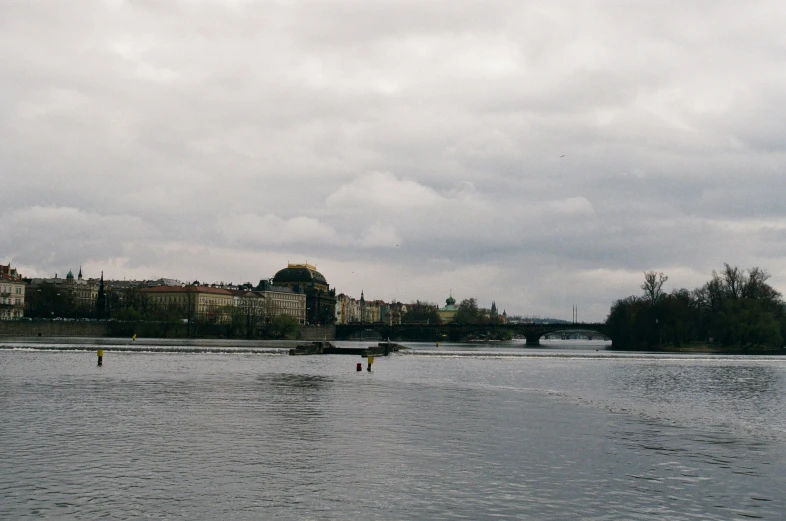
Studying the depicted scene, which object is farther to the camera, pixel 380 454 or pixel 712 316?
pixel 712 316

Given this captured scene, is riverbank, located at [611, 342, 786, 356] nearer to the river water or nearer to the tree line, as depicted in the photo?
the tree line

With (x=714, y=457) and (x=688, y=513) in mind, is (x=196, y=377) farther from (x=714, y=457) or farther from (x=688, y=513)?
(x=688, y=513)

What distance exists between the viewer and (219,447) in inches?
1134

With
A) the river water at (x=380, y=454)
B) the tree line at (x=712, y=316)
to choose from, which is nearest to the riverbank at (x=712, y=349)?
the tree line at (x=712, y=316)

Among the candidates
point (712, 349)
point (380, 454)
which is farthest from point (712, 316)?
point (380, 454)

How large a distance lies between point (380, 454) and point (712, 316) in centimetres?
15564

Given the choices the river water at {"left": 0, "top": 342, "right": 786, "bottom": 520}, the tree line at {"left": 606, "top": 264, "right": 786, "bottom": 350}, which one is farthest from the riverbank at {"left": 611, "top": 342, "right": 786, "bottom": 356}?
the river water at {"left": 0, "top": 342, "right": 786, "bottom": 520}

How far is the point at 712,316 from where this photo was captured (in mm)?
169500

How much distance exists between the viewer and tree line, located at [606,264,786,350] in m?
157

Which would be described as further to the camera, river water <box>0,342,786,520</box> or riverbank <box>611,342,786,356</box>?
riverbank <box>611,342,786,356</box>

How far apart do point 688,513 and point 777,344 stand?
166 meters

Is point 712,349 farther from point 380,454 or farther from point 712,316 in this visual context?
point 380,454

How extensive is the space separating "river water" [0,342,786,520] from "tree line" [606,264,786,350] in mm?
112138

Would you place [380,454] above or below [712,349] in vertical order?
below
